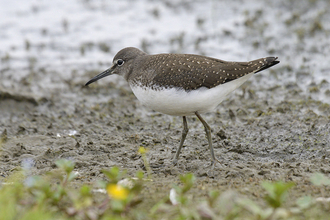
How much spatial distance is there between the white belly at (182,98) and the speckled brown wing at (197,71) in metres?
0.07

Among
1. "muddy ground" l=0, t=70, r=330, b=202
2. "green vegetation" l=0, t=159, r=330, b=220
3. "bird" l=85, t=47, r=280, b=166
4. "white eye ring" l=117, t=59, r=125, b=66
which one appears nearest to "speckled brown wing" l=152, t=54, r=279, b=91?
"bird" l=85, t=47, r=280, b=166

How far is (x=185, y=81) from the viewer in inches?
231

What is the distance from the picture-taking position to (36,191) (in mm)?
4395

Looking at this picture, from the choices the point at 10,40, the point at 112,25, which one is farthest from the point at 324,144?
the point at 10,40

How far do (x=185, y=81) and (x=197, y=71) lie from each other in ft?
0.85

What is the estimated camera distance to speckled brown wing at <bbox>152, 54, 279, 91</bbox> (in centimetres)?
588

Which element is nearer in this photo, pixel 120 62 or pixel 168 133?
pixel 120 62

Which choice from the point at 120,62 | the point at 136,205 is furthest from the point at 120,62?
the point at 136,205

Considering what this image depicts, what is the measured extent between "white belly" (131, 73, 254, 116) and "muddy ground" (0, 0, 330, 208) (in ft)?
2.65

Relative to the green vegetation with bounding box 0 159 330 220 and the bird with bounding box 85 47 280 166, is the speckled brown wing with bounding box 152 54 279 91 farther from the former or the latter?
the green vegetation with bounding box 0 159 330 220

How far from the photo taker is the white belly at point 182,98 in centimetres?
581

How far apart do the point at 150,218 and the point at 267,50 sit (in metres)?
7.45

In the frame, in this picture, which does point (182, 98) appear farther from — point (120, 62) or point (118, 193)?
point (118, 193)

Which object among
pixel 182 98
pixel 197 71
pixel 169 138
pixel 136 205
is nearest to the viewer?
pixel 136 205
